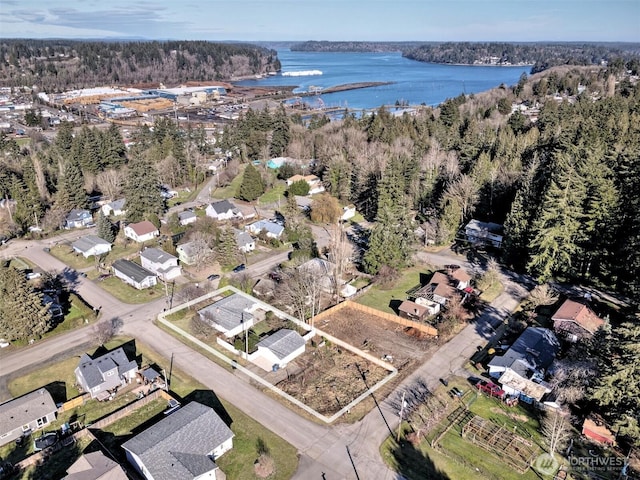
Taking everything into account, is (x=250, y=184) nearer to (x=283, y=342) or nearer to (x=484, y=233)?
(x=484, y=233)

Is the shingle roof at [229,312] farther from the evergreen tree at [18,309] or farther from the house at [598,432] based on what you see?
the house at [598,432]

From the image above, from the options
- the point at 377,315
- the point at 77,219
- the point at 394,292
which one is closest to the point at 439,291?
the point at 394,292

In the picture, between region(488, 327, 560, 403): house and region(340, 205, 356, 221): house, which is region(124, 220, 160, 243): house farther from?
region(488, 327, 560, 403): house

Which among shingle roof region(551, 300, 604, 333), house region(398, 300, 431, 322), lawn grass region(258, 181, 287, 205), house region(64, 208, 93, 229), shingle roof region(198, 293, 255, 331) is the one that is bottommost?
house region(64, 208, 93, 229)

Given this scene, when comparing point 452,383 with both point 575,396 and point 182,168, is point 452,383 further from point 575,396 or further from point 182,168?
point 182,168

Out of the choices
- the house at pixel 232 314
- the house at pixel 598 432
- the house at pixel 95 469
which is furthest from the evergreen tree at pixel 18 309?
the house at pixel 598 432

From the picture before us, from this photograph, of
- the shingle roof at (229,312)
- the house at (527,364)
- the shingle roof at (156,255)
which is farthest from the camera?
the shingle roof at (156,255)

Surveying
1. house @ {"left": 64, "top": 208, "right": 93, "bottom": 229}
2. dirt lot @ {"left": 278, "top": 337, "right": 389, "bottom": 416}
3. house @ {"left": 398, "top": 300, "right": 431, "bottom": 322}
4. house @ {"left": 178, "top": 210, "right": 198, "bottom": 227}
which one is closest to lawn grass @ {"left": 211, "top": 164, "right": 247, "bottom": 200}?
house @ {"left": 178, "top": 210, "right": 198, "bottom": 227}
